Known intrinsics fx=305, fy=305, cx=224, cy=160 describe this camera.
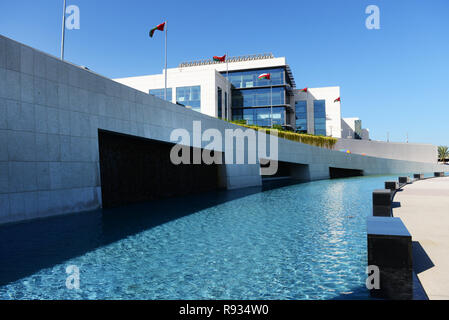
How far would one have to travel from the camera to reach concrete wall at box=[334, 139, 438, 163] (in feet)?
184

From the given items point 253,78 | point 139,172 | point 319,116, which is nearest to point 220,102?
point 253,78

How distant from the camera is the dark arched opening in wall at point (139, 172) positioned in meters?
14.3

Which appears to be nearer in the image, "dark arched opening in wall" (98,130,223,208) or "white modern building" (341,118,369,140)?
"dark arched opening in wall" (98,130,223,208)

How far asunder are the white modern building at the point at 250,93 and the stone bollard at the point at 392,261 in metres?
47.2

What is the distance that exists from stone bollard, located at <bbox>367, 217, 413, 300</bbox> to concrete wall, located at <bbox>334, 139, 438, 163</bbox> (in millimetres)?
54992

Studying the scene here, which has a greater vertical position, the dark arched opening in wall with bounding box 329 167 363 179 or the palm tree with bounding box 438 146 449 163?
the palm tree with bounding box 438 146 449 163

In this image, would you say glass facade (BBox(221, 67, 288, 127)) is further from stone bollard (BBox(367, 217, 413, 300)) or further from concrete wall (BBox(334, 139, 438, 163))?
stone bollard (BBox(367, 217, 413, 300))

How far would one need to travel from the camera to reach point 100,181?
13.4m

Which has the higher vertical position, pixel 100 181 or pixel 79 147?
pixel 79 147

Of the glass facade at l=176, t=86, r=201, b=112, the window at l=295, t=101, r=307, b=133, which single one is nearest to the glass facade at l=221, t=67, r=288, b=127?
the window at l=295, t=101, r=307, b=133

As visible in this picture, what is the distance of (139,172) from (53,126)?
6004mm

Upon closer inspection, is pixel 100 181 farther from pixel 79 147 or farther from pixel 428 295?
pixel 428 295
